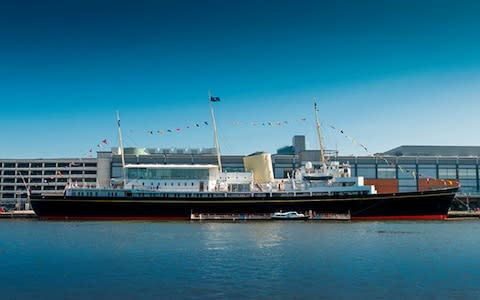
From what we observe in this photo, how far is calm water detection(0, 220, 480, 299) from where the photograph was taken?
792 inches

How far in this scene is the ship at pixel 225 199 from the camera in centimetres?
6525

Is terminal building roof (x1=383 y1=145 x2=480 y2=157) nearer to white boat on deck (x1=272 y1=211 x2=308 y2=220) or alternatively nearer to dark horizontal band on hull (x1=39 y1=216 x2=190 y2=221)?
white boat on deck (x1=272 y1=211 x2=308 y2=220)

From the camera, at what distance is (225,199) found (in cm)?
6788

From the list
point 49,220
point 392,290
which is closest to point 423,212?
point 392,290

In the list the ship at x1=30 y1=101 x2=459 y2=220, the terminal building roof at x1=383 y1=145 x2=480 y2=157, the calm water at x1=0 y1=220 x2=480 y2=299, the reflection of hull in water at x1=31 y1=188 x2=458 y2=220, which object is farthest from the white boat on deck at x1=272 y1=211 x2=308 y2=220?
the terminal building roof at x1=383 y1=145 x2=480 y2=157

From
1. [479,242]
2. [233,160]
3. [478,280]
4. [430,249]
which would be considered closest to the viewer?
[478,280]

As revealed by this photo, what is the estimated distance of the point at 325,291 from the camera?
2005 centimetres

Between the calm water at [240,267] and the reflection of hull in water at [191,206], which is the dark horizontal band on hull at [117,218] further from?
the calm water at [240,267]

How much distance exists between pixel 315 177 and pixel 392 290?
165 feet

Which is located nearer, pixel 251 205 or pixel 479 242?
pixel 479 242

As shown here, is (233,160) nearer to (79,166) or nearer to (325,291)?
(79,166)

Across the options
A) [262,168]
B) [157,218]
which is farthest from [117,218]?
[262,168]

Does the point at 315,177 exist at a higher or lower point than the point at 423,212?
higher

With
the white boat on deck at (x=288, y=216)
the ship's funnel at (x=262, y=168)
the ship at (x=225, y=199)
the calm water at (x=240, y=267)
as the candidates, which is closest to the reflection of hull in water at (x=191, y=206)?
the ship at (x=225, y=199)
